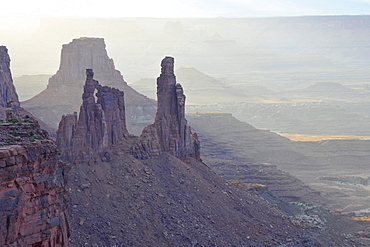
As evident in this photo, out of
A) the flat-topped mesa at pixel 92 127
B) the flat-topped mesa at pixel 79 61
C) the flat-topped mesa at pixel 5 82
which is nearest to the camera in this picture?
the flat-topped mesa at pixel 92 127

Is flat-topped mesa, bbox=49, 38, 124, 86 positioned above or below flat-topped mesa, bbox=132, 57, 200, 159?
above

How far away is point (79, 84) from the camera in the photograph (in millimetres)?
127125

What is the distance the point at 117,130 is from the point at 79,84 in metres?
75.0

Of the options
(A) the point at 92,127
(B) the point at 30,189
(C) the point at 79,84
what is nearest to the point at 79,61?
(C) the point at 79,84

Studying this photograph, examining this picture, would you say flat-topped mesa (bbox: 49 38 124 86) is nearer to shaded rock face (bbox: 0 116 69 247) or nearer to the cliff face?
the cliff face

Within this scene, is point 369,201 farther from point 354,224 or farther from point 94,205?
point 94,205

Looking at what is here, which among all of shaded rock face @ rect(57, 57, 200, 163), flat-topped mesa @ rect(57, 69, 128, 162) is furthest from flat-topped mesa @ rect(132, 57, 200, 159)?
flat-topped mesa @ rect(57, 69, 128, 162)

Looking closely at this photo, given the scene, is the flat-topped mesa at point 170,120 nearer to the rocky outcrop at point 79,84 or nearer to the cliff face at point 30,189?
the cliff face at point 30,189

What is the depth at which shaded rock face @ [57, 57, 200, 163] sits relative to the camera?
50.4 m

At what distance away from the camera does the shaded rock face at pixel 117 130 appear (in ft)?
165

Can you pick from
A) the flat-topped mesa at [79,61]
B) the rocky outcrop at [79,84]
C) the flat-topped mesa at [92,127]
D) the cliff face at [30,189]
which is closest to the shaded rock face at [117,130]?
the flat-topped mesa at [92,127]

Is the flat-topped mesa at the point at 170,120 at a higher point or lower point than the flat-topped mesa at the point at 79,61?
lower

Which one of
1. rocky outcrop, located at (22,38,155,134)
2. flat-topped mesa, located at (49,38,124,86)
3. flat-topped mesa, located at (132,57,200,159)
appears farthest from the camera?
flat-topped mesa, located at (49,38,124,86)

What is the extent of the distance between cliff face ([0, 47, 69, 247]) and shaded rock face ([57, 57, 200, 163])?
1003 inches
